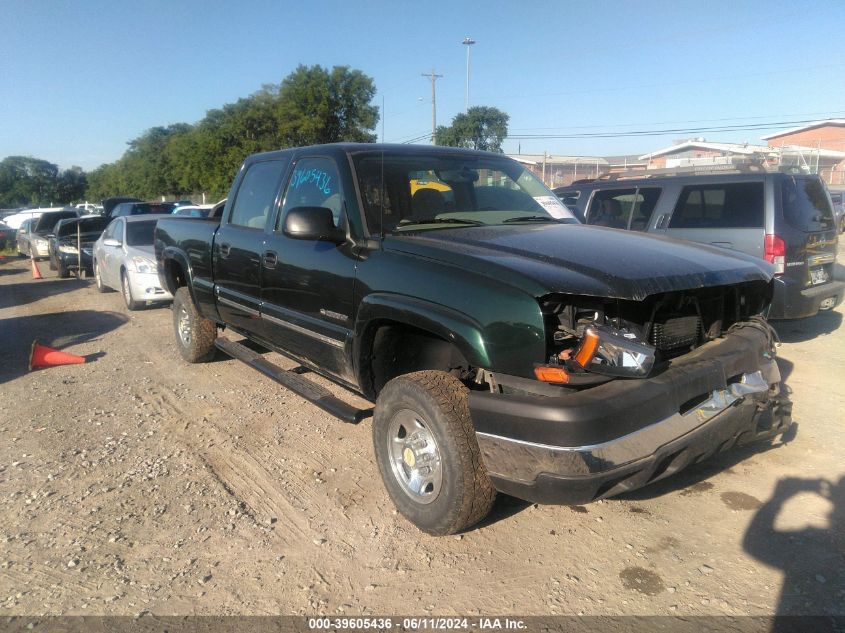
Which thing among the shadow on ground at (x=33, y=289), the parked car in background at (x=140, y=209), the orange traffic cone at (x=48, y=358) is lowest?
the shadow on ground at (x=33, y=289)

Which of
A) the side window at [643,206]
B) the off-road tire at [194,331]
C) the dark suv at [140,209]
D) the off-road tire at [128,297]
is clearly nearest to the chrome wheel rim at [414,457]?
the off-road tire at [194,331]

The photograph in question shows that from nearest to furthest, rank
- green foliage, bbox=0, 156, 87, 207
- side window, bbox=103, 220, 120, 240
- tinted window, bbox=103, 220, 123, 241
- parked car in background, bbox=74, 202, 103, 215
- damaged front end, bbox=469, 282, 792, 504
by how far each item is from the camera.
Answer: damaged front end, bbox=469, 282, 792, 504
tinted window, bbox=103, 220, 123, 241
side window, bbox=103, 220, 120, 240
parked car in background, bbox=74, 202, 103, 215
green foliage, bbox=0, 156, 87, 207

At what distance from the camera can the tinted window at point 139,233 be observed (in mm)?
10617

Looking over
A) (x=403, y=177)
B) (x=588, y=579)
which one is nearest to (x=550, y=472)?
(x=588, y=579)

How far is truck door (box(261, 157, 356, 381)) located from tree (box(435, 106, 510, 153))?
33.5 m

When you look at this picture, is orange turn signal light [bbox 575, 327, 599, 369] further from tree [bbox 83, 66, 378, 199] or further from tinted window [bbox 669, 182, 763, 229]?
tree [bbox 83, 66, 378, 199]

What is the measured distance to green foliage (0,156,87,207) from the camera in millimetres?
94875

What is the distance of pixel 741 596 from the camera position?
2.77 metres

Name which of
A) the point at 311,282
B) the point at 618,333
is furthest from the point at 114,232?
the point at 618,333

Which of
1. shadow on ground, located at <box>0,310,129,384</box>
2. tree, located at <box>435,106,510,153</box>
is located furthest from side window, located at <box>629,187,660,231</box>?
tree, located at <box>435,106,510,153</box>

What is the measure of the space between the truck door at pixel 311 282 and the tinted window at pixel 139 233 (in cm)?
690

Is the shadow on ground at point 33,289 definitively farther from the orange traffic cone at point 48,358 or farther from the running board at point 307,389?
the running board at point 307,389

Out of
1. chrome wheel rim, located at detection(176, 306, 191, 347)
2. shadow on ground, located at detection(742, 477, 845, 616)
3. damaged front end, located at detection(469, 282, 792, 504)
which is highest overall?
damaged front end, located at detection(469, 282, 792, 504)

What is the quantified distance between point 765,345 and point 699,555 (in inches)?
45.6
